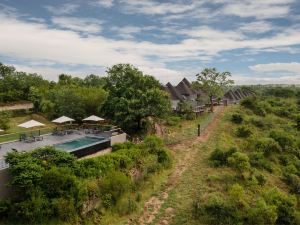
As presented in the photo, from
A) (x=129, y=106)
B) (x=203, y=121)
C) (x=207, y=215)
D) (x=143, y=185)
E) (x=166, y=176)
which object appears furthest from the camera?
(x=203, y=121)

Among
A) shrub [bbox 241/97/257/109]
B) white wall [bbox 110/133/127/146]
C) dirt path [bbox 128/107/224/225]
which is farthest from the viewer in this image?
shrub [bbox 241/97/257/109]

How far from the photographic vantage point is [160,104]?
29.3 metres

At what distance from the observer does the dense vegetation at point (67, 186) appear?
13.9 metres

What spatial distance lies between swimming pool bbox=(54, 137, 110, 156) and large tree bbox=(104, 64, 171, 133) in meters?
4.53

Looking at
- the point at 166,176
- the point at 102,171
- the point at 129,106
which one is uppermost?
the point at 129,106

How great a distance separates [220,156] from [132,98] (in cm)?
949

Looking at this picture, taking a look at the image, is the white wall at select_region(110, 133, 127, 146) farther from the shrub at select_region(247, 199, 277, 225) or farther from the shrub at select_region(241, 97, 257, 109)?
the shrub at select_region(241, 97, 257, 109)

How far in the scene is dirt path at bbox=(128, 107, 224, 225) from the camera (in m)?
17.2

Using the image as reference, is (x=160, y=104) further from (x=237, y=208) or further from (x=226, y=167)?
(x=237, y=208)

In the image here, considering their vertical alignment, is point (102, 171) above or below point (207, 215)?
above

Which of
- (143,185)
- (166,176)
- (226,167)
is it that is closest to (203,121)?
(226,167)

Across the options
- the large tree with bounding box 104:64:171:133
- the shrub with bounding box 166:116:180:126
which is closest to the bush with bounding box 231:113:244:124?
the shrub with bounding box 166:116:180:126

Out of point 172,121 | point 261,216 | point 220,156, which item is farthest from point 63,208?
point 172,121

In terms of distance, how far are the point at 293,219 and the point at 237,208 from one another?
3.98 meters
